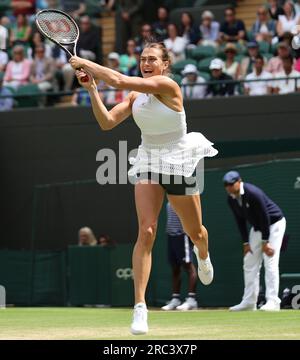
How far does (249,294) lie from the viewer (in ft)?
45.6

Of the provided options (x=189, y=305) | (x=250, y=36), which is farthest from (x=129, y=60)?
(x=189, y=305)

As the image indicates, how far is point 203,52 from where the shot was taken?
1969cm

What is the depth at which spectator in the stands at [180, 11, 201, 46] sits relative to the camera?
20562 mm

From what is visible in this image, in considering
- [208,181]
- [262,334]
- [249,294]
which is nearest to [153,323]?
[262,334]

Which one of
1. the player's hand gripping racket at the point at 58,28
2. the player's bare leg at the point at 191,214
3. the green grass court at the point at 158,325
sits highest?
the player's hand gripping racket at the point at 58,28

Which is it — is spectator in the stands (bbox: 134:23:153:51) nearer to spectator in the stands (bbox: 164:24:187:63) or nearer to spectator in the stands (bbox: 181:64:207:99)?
spectator in the stands (bbox: 164:24:187:63)

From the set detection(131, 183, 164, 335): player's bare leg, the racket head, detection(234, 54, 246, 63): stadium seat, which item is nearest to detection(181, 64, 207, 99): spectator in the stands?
detection(234, 54, 246, 63): stadium seat

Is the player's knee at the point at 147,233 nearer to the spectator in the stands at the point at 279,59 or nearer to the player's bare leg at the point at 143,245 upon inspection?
the player's bare leg at the point at 143,245

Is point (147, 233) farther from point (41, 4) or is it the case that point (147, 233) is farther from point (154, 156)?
point (41, 4)

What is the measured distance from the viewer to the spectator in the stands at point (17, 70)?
20812mm

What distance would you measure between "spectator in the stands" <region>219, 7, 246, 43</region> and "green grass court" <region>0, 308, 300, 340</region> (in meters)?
7.83

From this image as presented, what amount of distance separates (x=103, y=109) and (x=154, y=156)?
574mm

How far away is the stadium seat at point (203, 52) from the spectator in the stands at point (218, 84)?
105cm

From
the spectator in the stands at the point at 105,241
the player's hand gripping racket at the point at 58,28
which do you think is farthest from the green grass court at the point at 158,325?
the spectator in the stands at the point at 105,241
